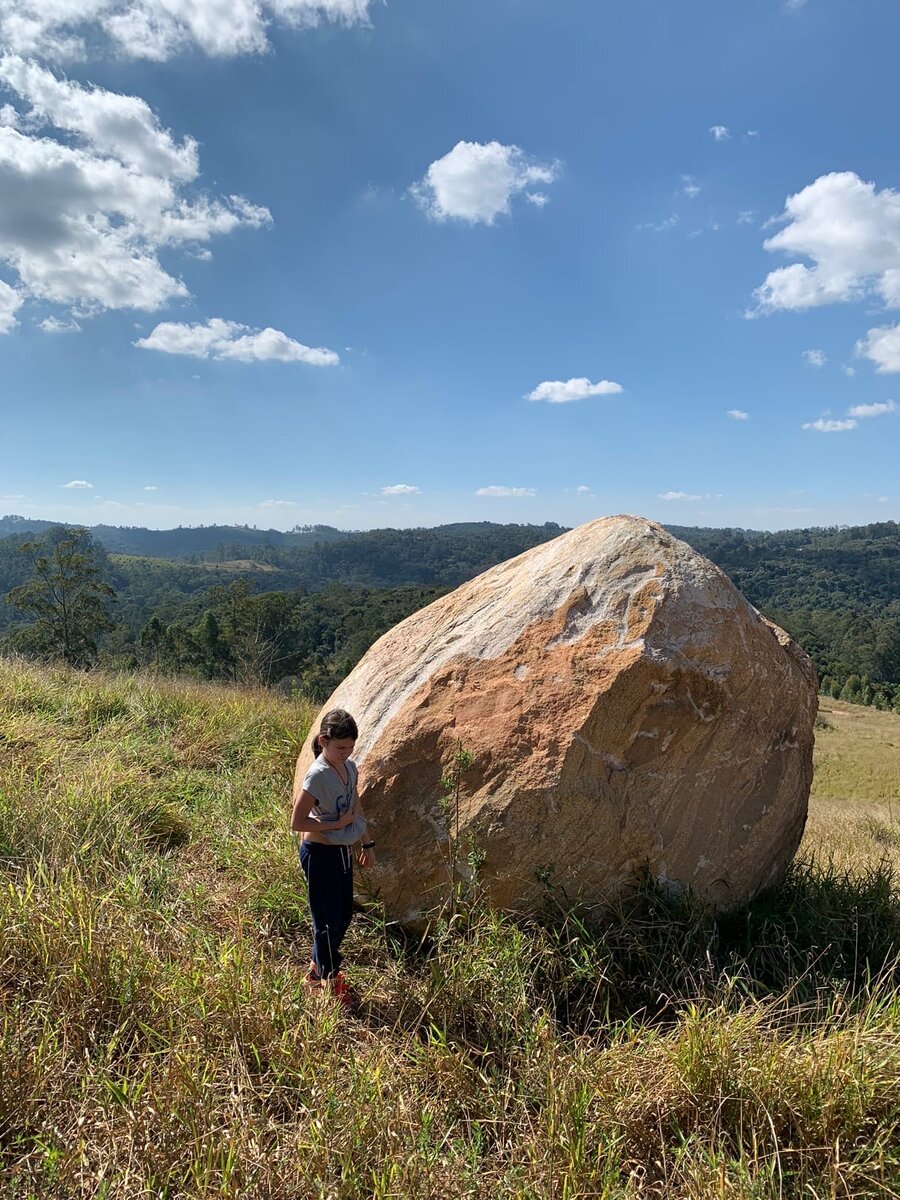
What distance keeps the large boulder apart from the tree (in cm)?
3203

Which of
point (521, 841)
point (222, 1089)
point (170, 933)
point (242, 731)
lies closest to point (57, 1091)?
point (222, 1089)

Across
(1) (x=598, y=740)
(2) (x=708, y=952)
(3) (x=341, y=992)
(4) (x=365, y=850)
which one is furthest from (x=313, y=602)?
(2) (x=708, y=952)

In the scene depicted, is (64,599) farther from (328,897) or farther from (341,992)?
(341,992)

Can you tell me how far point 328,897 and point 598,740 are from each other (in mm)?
1647

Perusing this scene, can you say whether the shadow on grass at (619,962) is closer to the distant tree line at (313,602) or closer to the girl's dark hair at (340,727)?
the girl's dark hair at (340,727)

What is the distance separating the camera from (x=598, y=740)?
3.60 meters

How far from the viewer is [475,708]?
3.80 metres

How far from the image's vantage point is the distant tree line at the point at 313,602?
31734 mm

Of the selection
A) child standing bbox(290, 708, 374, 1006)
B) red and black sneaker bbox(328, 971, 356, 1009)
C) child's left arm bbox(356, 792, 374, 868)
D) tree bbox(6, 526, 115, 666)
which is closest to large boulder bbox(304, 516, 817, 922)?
child's left arm bbox(356, 792, 374, 868)

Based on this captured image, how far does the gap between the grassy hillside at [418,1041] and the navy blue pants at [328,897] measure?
19 centimetres

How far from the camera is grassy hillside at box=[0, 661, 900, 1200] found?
2.19m

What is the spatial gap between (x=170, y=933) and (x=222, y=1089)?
105 centimetres

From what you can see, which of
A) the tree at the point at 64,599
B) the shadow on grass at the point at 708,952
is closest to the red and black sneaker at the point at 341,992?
the shadow on grass at the point at 708,952

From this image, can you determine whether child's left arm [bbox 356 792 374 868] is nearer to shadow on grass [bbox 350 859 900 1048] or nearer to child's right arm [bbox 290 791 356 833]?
child's right arm [bbox 290 791 356 833]
